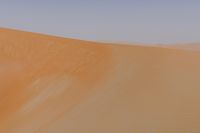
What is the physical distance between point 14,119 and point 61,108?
1.60m

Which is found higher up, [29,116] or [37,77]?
[37,77]

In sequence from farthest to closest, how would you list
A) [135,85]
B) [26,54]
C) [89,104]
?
1. [26,54]
2. [135,85]
3. [89,104]

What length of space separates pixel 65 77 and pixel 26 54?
301cm

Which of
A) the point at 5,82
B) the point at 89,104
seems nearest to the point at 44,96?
the point at 89,104

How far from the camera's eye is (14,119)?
8594mm

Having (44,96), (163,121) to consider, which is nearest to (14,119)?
(44,96)

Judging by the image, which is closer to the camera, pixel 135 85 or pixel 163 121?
pixel 163 121

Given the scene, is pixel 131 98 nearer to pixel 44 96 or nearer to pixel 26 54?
pixel 44 96

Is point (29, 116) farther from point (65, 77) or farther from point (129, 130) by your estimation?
point (129, 130)

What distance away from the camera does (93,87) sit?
30.1ft

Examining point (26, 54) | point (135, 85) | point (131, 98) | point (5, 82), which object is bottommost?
point (131, 98)

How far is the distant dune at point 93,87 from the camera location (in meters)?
7.24

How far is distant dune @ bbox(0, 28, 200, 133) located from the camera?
724cm

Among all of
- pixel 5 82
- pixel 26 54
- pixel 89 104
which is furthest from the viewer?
pixel 26 54
